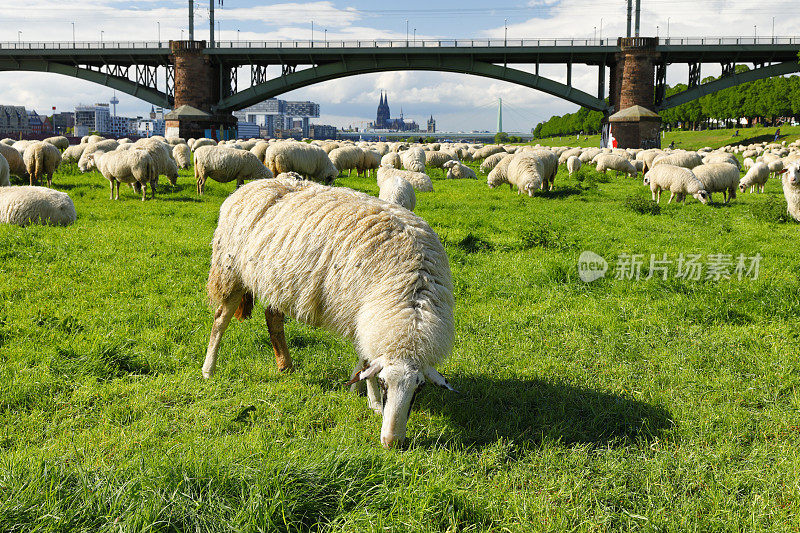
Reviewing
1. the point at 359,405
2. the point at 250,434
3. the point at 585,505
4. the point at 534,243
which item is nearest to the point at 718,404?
the point at 585,505

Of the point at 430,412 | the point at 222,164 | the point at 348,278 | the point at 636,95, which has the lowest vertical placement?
the point at 430,412

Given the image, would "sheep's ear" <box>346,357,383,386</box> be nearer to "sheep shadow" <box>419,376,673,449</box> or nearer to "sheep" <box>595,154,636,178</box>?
"sheep shadow" <box>419,376,673,449</box>

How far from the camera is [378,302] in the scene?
3.78 metres

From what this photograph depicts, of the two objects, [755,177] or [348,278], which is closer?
[348,278]

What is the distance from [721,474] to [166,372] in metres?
4.20

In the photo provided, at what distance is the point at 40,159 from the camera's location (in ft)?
57.3

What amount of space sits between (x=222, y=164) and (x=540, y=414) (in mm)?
15418

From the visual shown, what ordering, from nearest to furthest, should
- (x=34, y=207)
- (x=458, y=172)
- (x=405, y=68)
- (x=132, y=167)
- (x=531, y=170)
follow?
1. (x=34, y=207)
2. (x=132, y=167)
3. (x=531, y=170)
4. (x=458, y=172)
5. (x=405, y=68)

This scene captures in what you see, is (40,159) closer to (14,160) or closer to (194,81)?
(14,160)

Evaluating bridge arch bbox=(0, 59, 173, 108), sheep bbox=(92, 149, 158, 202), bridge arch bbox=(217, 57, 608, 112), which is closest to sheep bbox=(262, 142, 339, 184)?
sheep bbox=(92, 149, 158, 202)

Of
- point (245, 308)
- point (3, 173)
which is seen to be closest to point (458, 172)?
point (3, 173)

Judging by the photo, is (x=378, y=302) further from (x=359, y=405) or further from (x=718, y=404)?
(x=718, y=404)

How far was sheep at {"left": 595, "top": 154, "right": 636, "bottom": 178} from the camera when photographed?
28.5 meters

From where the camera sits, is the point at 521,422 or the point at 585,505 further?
the point at 521,422
